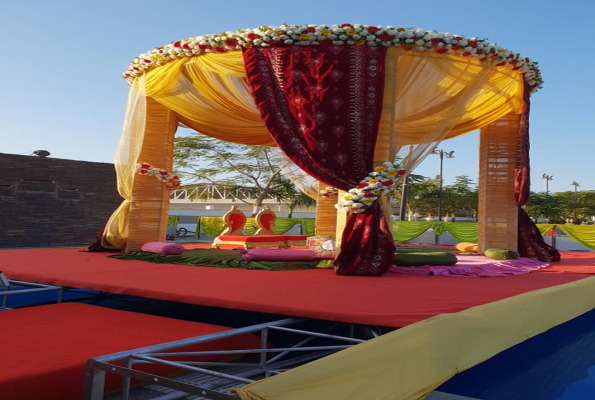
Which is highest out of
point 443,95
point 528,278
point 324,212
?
point 443,95

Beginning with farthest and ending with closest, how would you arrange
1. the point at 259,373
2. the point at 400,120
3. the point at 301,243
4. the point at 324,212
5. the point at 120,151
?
1. the point at 301,243
2. the point at 324,212
3. the point at 120,151
4. the point at 400,120
5. the point at 259,373

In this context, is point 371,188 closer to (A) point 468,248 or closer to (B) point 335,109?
(B) point 335,109

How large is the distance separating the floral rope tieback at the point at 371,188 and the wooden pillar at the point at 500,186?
2611 millimetres

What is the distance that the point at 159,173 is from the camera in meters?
7.18

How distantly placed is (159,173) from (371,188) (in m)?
3.44

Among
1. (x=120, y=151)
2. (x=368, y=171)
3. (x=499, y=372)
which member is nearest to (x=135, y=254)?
(x=120, y=151)

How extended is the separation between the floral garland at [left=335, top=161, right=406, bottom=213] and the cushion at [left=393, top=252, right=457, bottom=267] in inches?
30.5

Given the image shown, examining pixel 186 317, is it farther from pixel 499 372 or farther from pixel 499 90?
pixel 499 90

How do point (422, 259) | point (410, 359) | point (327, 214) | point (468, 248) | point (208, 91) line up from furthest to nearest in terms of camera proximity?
point (327, 214) < point (468, 248) < point (208, 91) < point (422, 259) < point (410, 359)

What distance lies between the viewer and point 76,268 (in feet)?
15.9

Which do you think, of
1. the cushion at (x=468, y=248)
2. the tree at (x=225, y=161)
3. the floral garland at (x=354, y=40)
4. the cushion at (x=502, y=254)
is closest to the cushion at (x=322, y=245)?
the cushion at (x=502, y=254)

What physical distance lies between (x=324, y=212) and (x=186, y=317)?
206 inches

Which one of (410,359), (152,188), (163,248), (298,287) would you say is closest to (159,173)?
(152,188)

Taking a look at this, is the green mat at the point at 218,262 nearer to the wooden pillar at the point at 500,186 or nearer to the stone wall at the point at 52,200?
the wooden pillar at the point at 500,186
